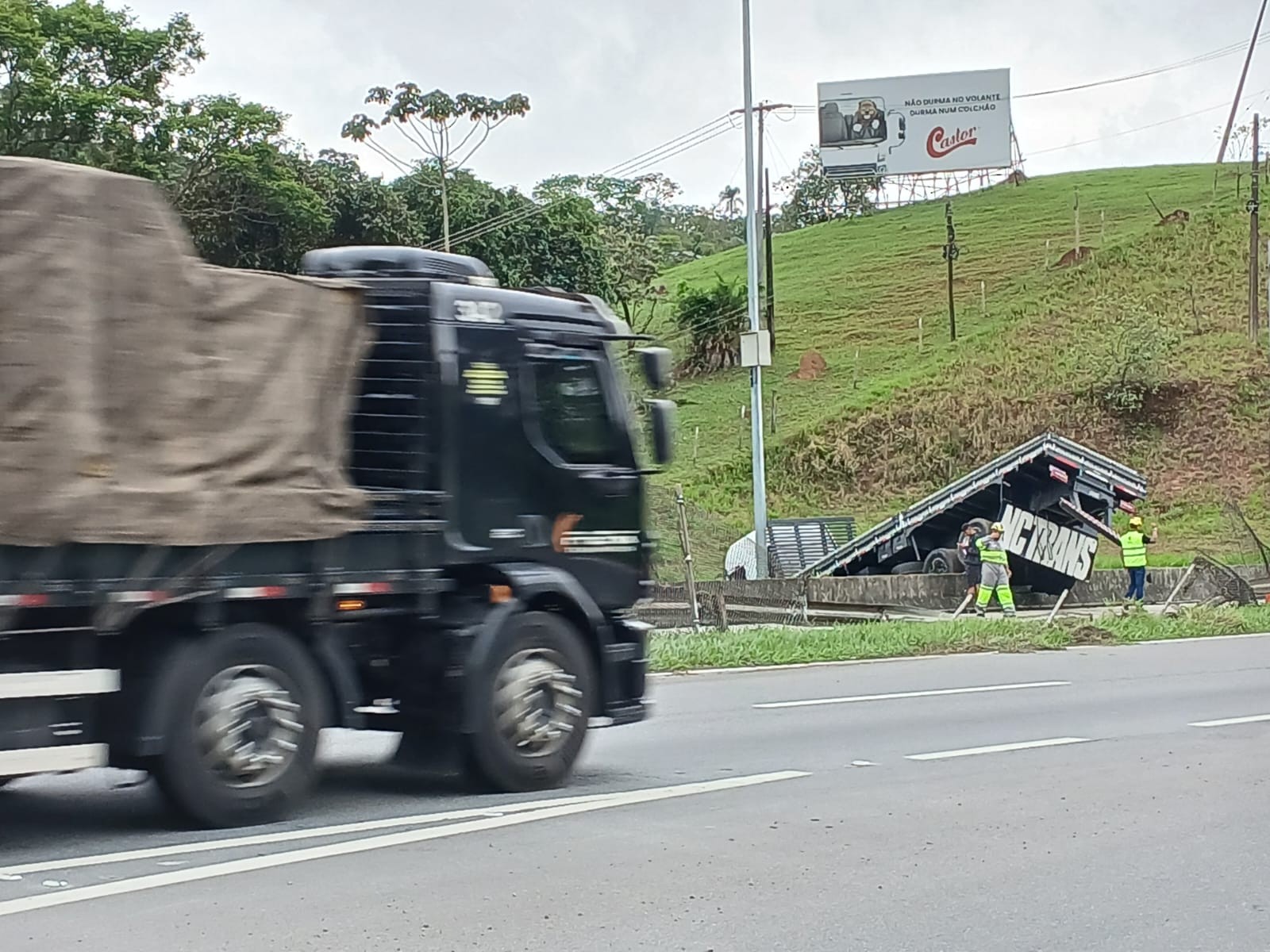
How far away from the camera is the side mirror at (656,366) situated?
984cm

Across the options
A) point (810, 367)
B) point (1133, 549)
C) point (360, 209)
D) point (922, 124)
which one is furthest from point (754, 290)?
point (922, 124)

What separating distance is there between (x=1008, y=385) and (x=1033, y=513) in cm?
2091

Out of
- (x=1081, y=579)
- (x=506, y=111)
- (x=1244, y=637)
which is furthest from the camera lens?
(x=506, y=111)

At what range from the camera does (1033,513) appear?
1166 inches

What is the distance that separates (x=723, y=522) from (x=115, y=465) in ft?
116

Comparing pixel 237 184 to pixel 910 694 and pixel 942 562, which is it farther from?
pixel 910 694

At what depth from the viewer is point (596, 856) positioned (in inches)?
297

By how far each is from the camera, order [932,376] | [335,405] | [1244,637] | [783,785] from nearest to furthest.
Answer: [335,405], [783,785], [1244,637], [932,376]

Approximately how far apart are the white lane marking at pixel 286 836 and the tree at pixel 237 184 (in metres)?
27.9

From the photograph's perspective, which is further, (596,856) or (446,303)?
(446,303)

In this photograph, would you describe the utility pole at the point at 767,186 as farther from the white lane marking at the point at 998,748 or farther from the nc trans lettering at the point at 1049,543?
the white lane marking at the point at 998,748

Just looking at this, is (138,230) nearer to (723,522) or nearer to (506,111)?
(506,111)

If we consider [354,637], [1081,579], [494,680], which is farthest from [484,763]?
[1081,579]

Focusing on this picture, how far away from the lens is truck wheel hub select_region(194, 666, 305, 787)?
25.8 ft
